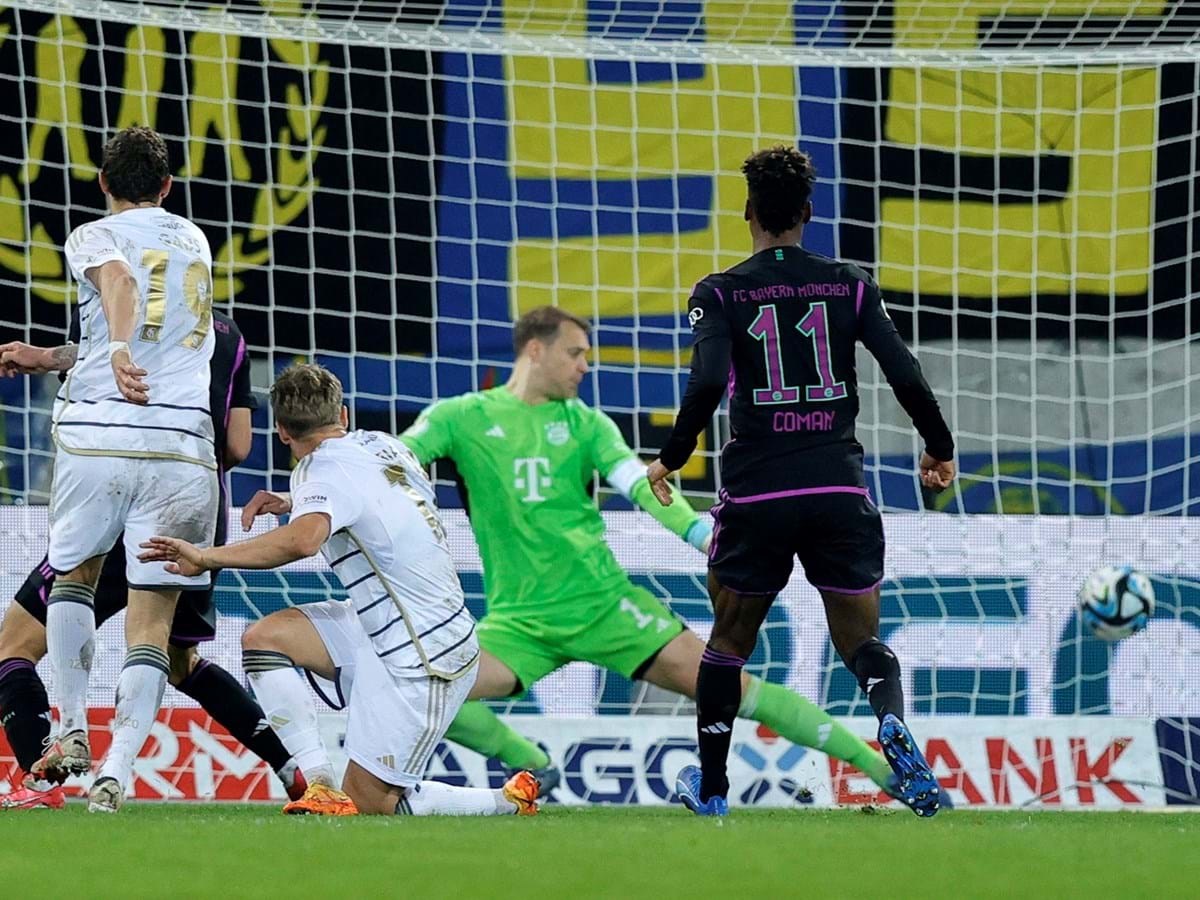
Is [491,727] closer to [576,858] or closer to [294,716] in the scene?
[294,716]

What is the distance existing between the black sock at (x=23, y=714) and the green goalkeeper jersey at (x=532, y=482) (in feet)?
4.90

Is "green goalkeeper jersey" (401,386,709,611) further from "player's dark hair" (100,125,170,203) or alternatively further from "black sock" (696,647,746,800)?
"player's dark hair" (100,125,170,203)

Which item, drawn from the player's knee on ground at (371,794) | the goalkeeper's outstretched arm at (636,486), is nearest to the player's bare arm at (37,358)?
the player's knee on ground at (371,794)

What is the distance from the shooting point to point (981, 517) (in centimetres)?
→ 771

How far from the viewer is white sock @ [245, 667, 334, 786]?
5.42m

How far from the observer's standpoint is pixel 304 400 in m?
5.18

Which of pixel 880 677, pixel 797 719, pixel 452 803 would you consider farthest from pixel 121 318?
pixel 797 719

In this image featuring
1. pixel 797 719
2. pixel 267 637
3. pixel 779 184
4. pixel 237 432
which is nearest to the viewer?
pixel 779 184

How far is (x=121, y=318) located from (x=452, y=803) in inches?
60.1

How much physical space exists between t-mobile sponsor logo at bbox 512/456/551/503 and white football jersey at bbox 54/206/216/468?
4.36ft

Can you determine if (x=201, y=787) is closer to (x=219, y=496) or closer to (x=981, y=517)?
(x=219, y=496)

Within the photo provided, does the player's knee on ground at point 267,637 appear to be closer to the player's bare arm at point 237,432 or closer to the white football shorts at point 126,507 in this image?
the white football shorts at point 126,507

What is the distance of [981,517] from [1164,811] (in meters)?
1.35

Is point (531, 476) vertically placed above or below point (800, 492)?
above
